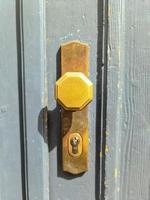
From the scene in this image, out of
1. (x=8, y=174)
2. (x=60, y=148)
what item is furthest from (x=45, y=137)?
(x=8, y=174)

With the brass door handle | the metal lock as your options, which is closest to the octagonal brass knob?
the brass door handle

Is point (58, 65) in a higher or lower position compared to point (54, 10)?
lower

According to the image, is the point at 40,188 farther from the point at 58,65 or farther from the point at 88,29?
the point at 88,29

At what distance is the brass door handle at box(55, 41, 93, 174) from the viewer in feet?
3.15

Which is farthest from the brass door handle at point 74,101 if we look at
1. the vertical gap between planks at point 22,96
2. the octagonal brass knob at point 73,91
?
the vertical gap between planks at point 22,96

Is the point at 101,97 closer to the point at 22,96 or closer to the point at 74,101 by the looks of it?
the point at 74,101

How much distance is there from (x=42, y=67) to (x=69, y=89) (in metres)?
0.13

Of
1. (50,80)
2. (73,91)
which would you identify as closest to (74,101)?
(73,91)

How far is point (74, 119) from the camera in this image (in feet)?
3.41

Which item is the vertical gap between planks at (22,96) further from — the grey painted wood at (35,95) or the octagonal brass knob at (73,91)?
the octagonal brass knob at (73,91)

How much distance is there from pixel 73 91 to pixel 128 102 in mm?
169

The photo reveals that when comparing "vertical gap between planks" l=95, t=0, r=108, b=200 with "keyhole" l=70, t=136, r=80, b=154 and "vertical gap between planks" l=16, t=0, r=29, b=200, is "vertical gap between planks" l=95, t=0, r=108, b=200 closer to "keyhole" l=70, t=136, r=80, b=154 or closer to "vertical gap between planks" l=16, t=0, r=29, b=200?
"keyhole" l=70, t=136, r=80, b=154

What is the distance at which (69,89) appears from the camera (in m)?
0.96

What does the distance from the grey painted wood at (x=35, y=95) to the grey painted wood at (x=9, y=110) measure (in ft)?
0.12
